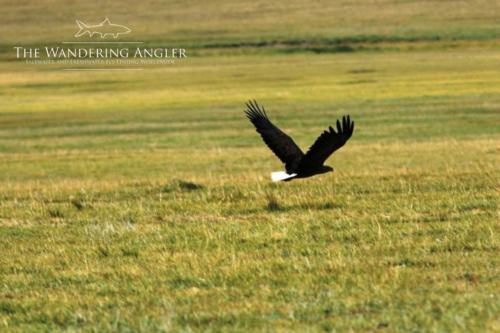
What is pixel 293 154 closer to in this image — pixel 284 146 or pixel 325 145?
pixel 284 146

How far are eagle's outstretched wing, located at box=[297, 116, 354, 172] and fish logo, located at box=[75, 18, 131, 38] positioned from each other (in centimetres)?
10692

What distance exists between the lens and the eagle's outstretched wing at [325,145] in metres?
10.3

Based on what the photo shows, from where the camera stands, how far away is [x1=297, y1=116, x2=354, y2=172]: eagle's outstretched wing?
10.3 metres

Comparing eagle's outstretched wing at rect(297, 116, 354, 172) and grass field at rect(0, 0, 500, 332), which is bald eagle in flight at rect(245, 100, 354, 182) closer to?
eagle's outstretched wing at rect(297, 116, 354, 172)

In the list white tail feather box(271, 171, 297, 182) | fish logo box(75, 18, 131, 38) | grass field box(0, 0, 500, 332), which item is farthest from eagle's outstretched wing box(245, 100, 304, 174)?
fish logo box(75, 18, 131, 38)

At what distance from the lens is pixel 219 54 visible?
311ft

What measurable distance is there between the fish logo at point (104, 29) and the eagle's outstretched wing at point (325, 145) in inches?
4210

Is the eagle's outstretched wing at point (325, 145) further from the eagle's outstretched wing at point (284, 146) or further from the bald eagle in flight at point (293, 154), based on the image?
the eagle's outstretched wing at point (284, 146)

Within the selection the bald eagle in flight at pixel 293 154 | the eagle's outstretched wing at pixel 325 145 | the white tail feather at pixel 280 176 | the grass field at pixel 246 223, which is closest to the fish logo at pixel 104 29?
the grass field at pixel 246 223

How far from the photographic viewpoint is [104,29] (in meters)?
123

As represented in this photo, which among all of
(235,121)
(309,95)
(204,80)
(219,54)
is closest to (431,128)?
(235,121)

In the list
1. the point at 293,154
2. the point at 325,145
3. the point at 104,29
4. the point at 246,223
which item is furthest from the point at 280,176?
the point at 104,29

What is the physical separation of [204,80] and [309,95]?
15.8 meters

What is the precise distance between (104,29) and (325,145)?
379 ft
